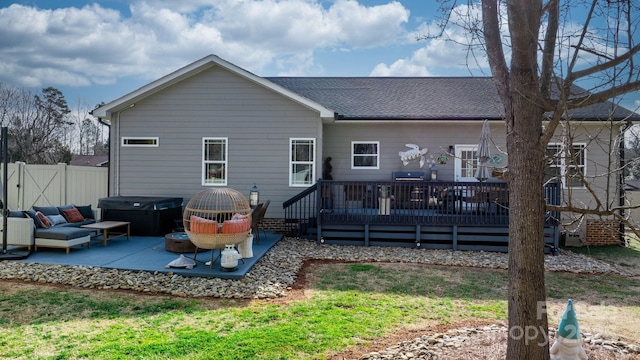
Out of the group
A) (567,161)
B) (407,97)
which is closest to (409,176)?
(407,97)

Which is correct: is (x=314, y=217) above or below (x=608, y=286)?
above

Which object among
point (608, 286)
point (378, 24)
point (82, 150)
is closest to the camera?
point (608, 286)

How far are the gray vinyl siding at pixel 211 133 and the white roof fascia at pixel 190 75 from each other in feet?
0.62

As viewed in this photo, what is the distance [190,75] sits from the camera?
10.2 meters

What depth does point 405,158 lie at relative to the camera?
34.8ft

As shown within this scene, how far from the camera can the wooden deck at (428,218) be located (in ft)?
28.0

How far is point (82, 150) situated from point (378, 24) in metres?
34.7

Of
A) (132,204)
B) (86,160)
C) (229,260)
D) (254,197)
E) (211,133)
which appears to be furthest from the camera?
(86,160)

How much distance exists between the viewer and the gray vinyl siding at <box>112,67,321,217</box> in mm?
10102

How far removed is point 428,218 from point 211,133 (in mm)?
6289

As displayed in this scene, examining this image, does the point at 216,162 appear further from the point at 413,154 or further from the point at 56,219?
the point at 413,154

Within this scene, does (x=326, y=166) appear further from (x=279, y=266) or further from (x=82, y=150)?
(x=82, y=150)

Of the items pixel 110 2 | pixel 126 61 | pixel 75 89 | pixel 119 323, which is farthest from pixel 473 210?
pixel 75 89

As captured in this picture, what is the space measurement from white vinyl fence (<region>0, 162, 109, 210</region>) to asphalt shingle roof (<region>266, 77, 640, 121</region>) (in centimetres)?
707
